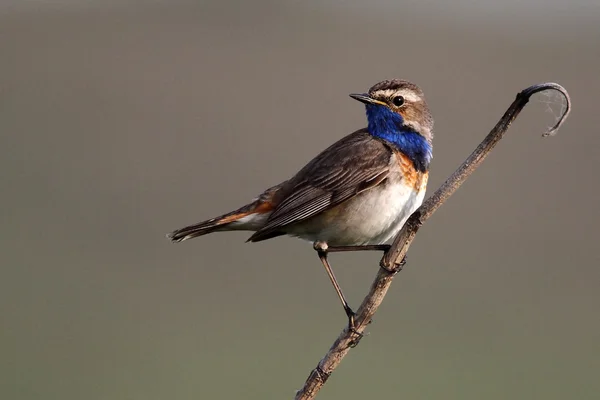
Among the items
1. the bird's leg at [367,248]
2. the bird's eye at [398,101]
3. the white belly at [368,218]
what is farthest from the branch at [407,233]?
the bird's eye at [398,101]

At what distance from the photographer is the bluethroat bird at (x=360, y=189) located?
25.0 feet

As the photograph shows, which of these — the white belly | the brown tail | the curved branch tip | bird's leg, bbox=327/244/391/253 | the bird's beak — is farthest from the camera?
the bird's beak

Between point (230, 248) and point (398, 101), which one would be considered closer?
point (398, 101)

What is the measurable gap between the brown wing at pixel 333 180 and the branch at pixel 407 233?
2.47 metres

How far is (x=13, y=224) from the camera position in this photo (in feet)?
69.8

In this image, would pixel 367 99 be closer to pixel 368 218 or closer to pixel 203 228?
pixel 368 218

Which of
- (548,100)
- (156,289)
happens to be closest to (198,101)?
(156,289)

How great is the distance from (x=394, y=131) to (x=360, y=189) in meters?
0.61

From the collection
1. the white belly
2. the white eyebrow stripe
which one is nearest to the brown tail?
the white belly

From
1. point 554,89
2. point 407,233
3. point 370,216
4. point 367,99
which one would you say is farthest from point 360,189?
point 554,89

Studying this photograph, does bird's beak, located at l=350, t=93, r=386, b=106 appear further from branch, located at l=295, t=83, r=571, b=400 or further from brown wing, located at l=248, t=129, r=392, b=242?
branch, located at l=295, t=83, r=571, b=400

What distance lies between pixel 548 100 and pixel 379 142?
11.2 feet

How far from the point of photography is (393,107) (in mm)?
7902

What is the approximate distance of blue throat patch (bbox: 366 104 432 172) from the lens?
25.8 ft
